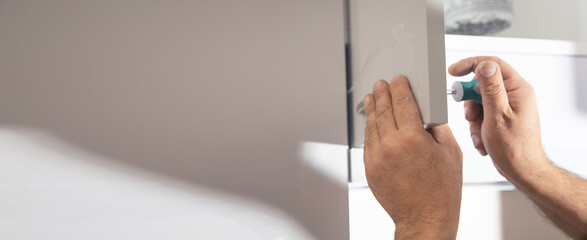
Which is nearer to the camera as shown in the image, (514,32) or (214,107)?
→ (214,107)

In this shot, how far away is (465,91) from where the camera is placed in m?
0.39

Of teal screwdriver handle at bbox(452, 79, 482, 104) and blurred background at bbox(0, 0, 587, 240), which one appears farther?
blurred background at bbox(0, 0, 587, 240)

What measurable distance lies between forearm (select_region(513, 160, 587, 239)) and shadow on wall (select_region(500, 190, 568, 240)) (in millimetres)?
76

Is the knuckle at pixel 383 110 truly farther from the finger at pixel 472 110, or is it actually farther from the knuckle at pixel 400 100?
the finger at pixel 472 110

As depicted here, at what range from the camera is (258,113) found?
1.76 feet

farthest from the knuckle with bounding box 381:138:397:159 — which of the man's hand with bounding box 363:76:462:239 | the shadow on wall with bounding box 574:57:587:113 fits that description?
the shadow on wall with bounding box 574:57:587:113

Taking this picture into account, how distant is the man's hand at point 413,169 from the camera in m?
0.37

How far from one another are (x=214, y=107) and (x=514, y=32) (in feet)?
2.11

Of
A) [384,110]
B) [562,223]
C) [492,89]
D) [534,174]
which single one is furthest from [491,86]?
[562,223]

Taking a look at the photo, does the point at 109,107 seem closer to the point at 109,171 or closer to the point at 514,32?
the point at 109,171

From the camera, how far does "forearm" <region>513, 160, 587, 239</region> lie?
513mm

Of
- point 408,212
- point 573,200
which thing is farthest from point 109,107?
point 573,200

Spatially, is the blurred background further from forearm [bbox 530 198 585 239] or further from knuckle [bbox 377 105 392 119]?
forearm [bbox 530 198 585 239]

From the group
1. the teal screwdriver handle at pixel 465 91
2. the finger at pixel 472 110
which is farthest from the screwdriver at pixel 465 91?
the finger at pixel 472 110
